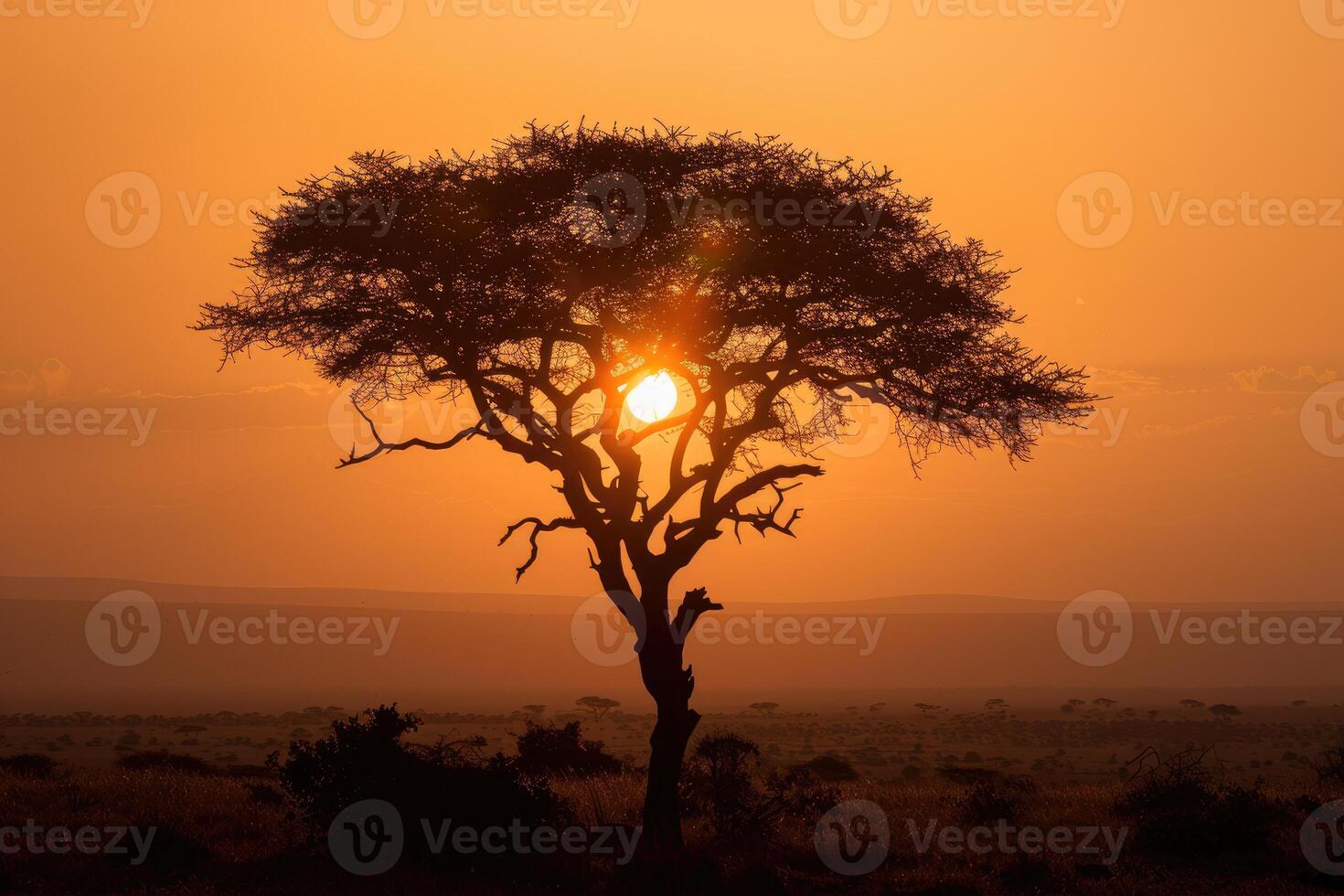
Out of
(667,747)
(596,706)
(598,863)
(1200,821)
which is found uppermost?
(667,747)

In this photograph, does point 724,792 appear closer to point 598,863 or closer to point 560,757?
point 598,863

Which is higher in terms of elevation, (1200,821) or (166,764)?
(1200,821)

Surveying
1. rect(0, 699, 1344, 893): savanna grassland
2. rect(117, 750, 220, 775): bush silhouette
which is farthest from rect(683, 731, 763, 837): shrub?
rect(117, 750, 220, 775): bush silhouette

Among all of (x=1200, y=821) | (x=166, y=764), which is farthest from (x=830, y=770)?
(x=1200, y=821)

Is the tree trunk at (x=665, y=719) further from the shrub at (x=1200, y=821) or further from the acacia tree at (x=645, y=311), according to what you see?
the shrub at (x=1200, y=821)

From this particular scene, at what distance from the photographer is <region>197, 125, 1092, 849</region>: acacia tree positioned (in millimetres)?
21094

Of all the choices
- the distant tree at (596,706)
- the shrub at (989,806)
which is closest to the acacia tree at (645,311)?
the shrub at (989,806)

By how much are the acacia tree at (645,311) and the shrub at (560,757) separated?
7032mm

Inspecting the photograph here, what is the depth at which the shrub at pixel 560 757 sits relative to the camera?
90.2 feet

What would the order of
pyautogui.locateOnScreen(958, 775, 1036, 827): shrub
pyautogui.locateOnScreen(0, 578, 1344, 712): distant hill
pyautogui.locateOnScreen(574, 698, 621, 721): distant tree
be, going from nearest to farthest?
pyautogui.locateOnScreen(958, 775, 1036, 827): shrub < pyautogui.locateOnScreen(574, 698, 621, 721): distant tree < pyautogui.locateOnScreen(0, 578, 1344, 712): distant hill

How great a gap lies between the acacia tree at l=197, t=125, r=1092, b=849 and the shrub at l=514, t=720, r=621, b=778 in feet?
23.1

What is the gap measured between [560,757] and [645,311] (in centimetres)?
1108

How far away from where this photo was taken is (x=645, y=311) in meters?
21.2

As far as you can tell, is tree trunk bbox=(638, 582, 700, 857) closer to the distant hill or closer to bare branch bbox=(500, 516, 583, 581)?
bare branch bbox=(500, 516, 583, 581)
